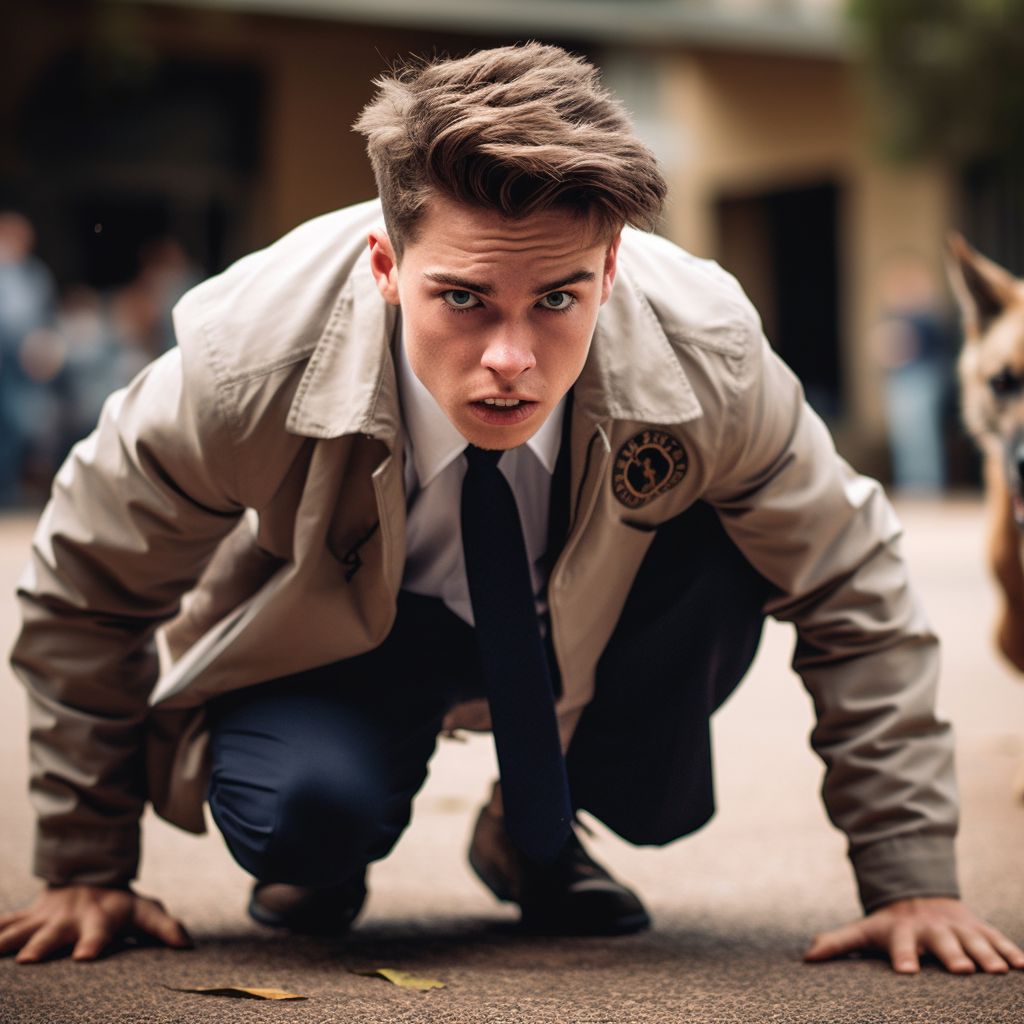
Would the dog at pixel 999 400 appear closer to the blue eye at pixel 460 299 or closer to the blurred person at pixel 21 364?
the blue eye at pixel 460 299

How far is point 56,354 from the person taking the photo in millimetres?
11117

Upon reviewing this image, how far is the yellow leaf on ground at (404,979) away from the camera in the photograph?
2.14m

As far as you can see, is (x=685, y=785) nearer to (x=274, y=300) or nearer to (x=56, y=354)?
(x=274, y=300)

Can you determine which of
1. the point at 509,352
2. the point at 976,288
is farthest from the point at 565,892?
the point at 976,288

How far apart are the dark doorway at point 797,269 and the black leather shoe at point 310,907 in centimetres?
1408

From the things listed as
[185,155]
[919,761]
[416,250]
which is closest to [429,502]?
[416,250]

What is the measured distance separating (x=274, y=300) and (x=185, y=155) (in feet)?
40.9

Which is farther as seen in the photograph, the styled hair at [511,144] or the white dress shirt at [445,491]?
the white dress shirt at [445,491]

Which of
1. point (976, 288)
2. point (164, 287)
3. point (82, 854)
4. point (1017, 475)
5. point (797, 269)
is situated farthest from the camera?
point (797, 269)

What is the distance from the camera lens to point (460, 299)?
6.36ft

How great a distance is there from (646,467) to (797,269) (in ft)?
48.4

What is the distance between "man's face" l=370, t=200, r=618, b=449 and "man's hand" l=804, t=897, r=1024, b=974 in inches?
37.4

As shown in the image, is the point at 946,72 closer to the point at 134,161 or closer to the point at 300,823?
the point at 134,161

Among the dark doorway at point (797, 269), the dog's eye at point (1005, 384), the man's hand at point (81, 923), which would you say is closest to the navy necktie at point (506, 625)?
the man's hand at point (81, 923)
